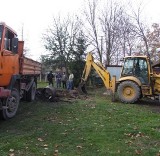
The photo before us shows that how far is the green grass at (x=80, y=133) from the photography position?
7.46 metres

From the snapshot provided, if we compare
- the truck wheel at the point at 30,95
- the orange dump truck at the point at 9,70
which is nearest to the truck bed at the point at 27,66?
the orange dump truck at the point at 9,70

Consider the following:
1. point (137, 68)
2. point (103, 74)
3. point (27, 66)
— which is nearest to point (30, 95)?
point (27, 66)

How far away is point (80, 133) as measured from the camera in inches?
351

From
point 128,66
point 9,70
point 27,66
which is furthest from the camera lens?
point 128,66

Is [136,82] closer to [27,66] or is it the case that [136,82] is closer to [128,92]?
[128,92]

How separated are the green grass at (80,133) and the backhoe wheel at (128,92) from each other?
145 inches

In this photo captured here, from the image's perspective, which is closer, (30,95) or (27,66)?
(27,66)

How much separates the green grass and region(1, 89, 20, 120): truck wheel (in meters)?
0.24

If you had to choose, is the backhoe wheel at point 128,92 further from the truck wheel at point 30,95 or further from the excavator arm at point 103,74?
the truck wheel at point 30,95

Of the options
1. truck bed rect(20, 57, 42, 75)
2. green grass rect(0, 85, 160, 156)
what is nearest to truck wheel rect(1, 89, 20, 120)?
green grass rect(0, 85, 160, 156)

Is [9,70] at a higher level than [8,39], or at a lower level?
lower

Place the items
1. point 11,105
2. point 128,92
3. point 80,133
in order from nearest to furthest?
1. point 80,133
2. point 11,105
3. point 128,92

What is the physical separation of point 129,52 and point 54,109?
3167cm

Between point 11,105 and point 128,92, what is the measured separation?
7.27 m
